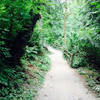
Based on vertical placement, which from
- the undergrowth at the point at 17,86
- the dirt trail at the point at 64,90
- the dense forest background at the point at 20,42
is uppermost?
the dense forest background at the point at 20,42

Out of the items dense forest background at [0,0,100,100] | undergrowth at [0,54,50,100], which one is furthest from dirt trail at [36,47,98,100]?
dense forest background at [0,0,100,100]

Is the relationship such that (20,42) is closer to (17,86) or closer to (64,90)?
(17,86)

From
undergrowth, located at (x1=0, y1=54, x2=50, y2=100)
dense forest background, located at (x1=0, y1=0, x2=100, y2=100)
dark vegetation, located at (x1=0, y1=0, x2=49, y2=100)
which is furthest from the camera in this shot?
undergrowth, located at (x1=0, y1=54, x2=50, y2=100)

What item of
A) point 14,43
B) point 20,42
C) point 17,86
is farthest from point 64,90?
point 14,43

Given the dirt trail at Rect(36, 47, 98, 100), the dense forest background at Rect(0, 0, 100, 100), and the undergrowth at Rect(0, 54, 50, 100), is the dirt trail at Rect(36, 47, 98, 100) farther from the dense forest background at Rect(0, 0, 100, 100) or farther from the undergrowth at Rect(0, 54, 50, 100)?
the dense forest background at Rect(0, 0, 100, 100)

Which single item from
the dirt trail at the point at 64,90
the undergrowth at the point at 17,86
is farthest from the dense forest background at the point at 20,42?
the dirt trail at the point at 64,90

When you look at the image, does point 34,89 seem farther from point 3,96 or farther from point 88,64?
point 88,64

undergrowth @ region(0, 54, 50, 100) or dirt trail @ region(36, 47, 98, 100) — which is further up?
undergrowth @ region(0, 54, 50, 100)

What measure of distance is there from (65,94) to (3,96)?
277 cm

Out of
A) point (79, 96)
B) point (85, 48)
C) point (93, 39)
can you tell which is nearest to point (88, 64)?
point (85, 48)

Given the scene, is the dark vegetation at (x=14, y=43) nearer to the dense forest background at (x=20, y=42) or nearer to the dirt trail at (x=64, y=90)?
the dense forest background at (x=20, y=42)

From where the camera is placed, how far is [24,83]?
5734 mm

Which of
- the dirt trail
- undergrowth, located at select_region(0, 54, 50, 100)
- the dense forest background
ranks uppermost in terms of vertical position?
the dense forest background

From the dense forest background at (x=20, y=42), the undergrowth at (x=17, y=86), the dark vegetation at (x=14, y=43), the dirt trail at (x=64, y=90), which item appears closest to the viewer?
the dark vegetation at (x=14, y=43)
